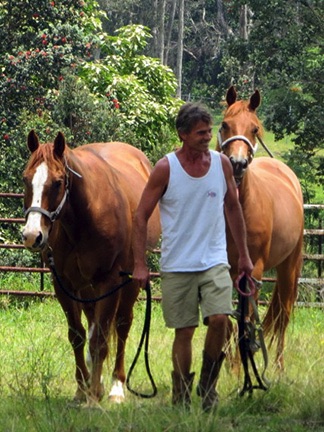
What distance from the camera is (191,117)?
23.6 ft

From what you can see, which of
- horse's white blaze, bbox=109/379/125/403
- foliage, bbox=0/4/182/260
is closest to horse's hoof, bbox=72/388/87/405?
horse's white blaze, bbox=109/379/125/403

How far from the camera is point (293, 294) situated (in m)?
11.1

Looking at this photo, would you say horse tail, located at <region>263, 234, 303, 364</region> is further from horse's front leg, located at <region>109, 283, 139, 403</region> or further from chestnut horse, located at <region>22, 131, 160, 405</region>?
chestnut horse, located at <region>22, 131, 160, 405</region>

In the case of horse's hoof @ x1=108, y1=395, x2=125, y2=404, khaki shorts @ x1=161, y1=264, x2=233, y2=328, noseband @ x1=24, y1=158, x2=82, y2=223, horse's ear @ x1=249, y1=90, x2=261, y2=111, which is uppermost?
horse's ear @ x1=249, y1=90, x2=261, y2=111

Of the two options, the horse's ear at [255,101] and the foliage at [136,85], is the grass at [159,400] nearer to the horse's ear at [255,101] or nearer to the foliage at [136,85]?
the horse's ear at [255,101]

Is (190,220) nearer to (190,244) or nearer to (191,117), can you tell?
(190,244)

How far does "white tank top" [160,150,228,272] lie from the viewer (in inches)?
281

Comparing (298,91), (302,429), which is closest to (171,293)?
(302,429)

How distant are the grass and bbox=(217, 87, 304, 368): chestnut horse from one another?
499 mm

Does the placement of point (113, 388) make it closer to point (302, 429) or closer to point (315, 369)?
point (315, 369)

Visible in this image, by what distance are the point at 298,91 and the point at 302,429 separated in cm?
1828

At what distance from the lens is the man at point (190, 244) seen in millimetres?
7141

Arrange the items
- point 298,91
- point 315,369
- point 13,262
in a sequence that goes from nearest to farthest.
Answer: point 315,369 < point 13,262 < point 298,91

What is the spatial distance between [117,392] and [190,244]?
188 centimetres
